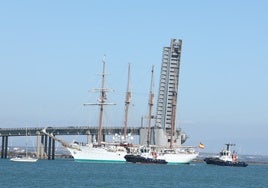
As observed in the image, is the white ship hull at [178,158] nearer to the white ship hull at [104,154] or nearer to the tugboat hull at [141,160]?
the tugboat hull at [141,160]

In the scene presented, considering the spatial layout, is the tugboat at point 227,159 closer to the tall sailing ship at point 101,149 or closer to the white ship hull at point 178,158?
the white ship hull at point 178,158

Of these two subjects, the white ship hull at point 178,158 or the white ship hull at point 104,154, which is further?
the white ship hull at point 178,158

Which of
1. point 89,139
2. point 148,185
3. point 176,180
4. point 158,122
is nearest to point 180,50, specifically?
point 158,122

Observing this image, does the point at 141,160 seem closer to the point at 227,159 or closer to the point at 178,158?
the point at 178,158

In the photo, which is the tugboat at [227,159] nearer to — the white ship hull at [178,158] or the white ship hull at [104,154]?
the white ship hull at [178,158]

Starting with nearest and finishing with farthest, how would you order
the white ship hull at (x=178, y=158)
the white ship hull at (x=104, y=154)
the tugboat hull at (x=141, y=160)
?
1. the tugboat hull at (x=141, y=160)
2. the white ship hull at (x=104, y=154)
3. the white ship hull at (x=178, y=158)

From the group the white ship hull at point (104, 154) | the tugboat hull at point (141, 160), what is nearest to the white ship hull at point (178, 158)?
the tugboat hull at point (141, 160)

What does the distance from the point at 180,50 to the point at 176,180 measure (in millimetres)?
86384

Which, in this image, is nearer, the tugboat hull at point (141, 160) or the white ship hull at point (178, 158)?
the tugboat hull at point (141, 160)

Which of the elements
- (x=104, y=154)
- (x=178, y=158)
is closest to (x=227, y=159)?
(x=178, y=158)

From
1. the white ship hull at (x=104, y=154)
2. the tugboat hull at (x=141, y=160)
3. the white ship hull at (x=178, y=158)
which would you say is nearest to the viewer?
the tugboat hull at (x=141, y=160)

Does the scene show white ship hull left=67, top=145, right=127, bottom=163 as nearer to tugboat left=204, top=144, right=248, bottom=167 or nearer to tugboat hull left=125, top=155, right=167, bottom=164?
tugboat hull left=125, top=155, right=167, bottom=164

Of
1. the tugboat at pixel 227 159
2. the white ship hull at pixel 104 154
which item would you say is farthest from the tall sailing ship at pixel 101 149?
the tugboat at pixel 227 159

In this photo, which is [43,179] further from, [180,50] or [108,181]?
[180,50]
